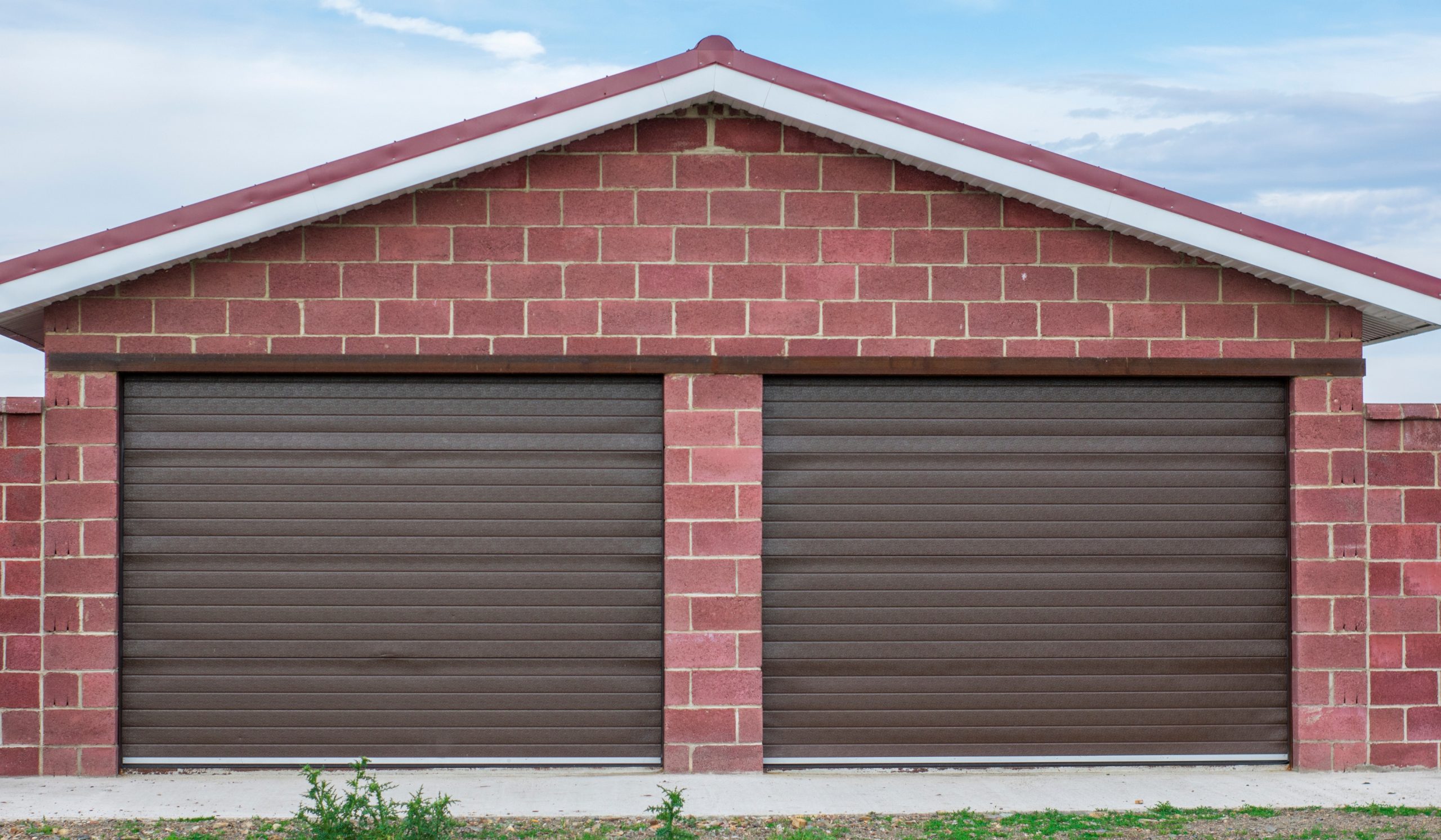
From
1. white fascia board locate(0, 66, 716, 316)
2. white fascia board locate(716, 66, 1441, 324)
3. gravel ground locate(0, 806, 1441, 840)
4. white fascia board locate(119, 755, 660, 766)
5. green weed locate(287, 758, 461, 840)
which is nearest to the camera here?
green weed locate(287, 758, 461, 840)

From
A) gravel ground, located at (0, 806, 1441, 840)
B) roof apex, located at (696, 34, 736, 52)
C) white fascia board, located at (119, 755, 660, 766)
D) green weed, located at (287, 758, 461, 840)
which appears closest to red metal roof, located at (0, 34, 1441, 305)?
roof apex, located at (696, 34, 736, 52)

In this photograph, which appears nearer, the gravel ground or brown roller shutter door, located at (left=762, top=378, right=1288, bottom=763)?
the gravel ground

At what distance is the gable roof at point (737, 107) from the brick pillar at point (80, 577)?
761 millimetres

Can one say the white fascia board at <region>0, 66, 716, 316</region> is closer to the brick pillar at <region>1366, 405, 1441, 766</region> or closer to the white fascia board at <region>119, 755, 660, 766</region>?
the white fascia board at <region>119, 755, 660, 766</region>

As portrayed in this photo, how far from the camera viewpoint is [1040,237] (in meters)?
8.47

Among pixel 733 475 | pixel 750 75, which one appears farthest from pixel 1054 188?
pixel 733 475

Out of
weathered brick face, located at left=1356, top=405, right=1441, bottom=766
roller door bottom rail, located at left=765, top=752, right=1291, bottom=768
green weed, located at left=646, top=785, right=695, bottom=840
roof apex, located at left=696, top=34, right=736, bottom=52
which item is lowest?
roller door bottom rail, located at left=765, top=752, right=1291, bottom=768

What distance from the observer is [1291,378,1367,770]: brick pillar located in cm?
852

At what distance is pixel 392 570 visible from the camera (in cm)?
843

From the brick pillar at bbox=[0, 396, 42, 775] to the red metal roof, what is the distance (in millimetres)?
1108

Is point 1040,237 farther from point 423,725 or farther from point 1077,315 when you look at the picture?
point 423,725

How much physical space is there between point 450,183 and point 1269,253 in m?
5.44

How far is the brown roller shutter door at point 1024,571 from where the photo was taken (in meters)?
8.51

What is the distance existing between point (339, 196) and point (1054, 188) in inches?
182
